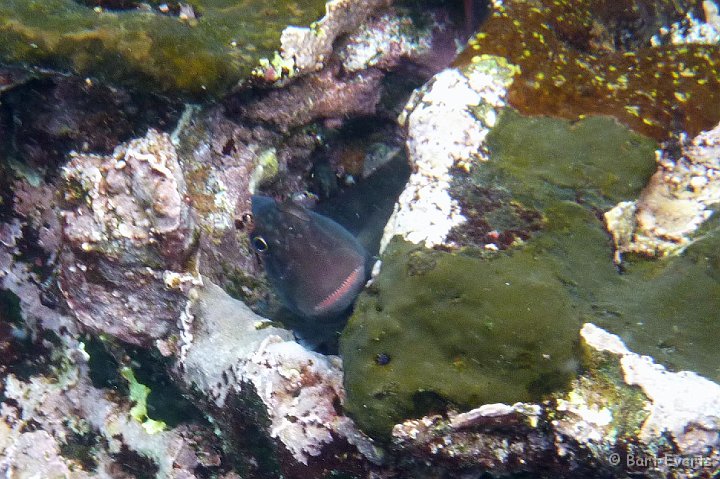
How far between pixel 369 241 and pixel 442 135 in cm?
131

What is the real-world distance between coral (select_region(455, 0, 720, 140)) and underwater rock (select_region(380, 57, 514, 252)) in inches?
4.9

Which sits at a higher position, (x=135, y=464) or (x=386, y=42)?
(x=386, y=42)

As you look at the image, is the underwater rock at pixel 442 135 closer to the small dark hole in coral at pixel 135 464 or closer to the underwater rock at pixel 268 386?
the underwater rock at pixel 268 386

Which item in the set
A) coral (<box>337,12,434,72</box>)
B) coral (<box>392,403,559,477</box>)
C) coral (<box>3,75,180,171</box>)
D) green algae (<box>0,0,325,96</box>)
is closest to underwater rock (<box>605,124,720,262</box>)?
coral (<box>392,403,559,477</box>)

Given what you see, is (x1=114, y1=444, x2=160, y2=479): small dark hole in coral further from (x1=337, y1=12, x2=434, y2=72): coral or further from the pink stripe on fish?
(x1=337, y1=12, x2=434, y2=72): coral

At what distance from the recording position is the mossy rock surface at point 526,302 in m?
2.24

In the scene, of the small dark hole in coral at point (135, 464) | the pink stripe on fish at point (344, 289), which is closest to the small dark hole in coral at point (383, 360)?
the pink stripe on fish at point (344, 289)

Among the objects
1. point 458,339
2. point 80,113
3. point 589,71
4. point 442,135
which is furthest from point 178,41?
point 589,71

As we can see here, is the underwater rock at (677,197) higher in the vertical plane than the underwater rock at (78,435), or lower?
higher

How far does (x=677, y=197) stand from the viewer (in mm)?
3008

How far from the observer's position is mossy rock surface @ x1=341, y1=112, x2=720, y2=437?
7.36 feet

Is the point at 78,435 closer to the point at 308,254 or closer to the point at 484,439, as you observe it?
the point at 308,254

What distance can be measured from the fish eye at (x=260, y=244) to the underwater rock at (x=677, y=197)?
2101 mm

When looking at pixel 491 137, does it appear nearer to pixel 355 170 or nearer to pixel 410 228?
pixel 410 228
